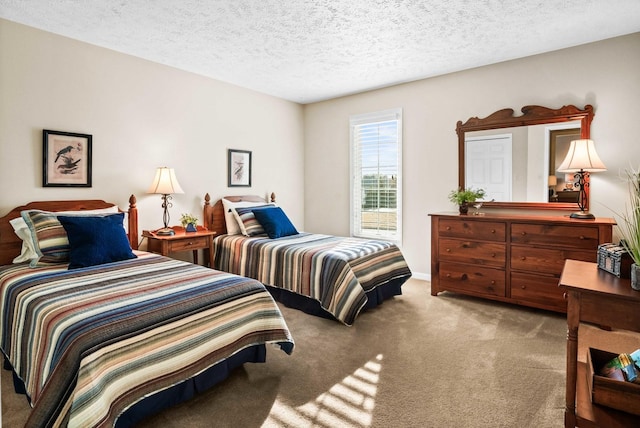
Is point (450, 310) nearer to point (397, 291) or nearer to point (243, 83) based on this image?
point (397, 291)

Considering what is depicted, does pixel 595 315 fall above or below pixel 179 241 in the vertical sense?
below

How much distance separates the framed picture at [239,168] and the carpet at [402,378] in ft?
7.20

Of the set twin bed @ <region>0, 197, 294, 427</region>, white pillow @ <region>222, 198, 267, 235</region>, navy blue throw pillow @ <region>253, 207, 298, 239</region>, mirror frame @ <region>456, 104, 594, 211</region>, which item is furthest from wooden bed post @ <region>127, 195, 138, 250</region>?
mirror frame @ <region>456, 104, 594, 211</region>

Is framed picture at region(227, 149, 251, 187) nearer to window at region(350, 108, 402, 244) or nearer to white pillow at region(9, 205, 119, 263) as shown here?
window at region(350, 108, 402, 244)

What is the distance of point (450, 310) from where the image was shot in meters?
3.51

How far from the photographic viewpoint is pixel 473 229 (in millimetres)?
3715

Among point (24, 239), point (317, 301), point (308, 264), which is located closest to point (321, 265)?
point (308, 264)

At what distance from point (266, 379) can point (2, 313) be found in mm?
1732

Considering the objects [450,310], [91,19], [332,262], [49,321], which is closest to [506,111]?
[450,310]

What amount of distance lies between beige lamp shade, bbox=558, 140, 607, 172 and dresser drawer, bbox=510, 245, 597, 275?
75 centimetres

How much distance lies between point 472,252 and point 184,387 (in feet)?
9.73

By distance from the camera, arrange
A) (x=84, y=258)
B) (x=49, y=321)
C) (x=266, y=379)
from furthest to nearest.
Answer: (x=84, y=258)
(x=266, y=379)
(x=49, y=321)

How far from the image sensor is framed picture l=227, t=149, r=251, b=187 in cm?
469

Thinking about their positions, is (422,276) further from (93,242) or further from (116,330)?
(116,330)
